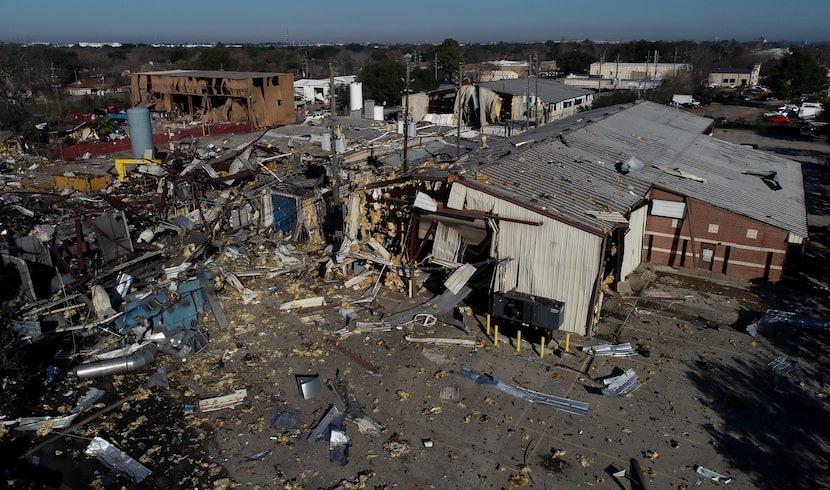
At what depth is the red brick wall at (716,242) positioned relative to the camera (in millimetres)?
16641

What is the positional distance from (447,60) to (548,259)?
6736 cm

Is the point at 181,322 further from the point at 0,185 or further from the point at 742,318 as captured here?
the point at 0,185

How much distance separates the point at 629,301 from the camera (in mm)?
15375

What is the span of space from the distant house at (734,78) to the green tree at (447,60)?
38082 millimetres

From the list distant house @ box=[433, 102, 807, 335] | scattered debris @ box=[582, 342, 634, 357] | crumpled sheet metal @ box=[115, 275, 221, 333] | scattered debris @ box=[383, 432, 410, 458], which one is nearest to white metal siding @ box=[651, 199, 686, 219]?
distant house @ box=[433, 102, 807, 335]

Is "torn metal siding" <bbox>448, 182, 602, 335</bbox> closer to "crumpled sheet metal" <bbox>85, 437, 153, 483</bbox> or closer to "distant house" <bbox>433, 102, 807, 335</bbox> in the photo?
"distant house" <bbox>433, 102, 807, 335</bbox>

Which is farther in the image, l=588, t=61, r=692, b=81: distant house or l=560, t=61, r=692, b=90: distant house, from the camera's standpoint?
l=588, t=61, r=692, b=81: distant house

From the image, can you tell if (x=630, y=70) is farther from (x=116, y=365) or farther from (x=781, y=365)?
(x=116, y=365)

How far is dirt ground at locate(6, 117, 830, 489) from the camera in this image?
361 inches

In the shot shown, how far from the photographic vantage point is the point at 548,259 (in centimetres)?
1360

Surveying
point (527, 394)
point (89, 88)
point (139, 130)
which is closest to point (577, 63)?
point (89, 88)

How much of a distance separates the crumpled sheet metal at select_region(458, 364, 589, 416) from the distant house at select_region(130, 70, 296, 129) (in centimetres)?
3600

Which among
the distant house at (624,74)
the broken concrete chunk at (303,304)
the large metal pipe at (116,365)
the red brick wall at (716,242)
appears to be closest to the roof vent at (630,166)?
the red brick wall at (716,242)

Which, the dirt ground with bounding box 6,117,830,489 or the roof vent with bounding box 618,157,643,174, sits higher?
the roof vent with bounding box 618,157,643,174
